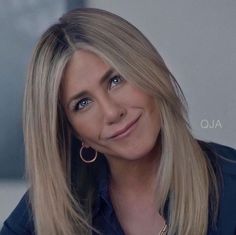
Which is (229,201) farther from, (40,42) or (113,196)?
(40,42)

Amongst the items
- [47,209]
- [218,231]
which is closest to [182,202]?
[218,231]

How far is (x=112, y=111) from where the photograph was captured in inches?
55.0

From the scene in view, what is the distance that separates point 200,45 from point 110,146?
2.83 ft

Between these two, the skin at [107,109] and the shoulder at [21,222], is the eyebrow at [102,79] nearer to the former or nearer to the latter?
the skin at [107,109]

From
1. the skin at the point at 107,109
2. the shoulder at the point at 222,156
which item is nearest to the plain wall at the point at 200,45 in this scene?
the shoulder at the point at 222,156

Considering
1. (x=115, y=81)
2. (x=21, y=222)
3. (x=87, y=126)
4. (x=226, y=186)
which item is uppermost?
(x=115, y=81)

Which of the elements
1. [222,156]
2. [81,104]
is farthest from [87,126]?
[222,156]

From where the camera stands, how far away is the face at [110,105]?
1.42 m

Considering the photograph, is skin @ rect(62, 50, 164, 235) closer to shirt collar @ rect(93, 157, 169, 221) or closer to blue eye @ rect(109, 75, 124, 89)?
blue eye @ rect(109, 75, 124, 89)

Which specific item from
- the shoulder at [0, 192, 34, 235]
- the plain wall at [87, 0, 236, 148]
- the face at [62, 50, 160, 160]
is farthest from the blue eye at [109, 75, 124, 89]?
Answer: the plain wall at [87, 0, 236, 148]

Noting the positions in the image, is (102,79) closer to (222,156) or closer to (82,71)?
(82,71)

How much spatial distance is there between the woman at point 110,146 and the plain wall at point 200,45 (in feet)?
2.05

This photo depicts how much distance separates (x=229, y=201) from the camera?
1.54m

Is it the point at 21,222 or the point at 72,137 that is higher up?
the point at 72,137
